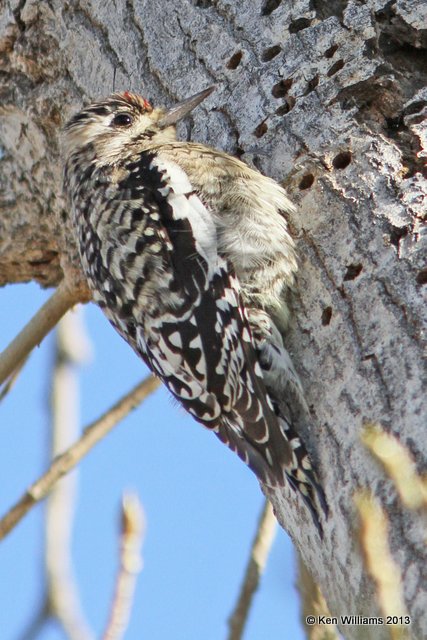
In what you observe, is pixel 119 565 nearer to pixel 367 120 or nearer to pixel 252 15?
pixel 367 120

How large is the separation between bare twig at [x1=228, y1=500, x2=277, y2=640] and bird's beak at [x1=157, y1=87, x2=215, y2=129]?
1.33 metres

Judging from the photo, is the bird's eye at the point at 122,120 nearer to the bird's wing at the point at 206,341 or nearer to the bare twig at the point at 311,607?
the bird's wing at the point at 206,341

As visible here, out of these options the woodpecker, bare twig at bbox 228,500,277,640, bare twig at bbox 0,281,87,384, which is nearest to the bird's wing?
the woodpecker

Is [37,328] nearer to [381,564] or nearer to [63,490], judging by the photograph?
[63,490]

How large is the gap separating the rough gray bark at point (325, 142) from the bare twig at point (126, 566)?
17.8 inches

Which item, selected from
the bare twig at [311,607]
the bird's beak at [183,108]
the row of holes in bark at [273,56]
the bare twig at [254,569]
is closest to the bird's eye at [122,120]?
the bird's beak at [183,108]

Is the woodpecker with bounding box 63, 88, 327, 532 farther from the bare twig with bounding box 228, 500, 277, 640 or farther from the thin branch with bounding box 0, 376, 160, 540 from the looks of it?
the thin branch with bounding box 0, 376, 160, 540

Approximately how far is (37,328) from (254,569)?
1.43m

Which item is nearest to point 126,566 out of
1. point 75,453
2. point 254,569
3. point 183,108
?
point 254,569

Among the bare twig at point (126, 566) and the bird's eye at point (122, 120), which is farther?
the bird's eye at point (122, 120)

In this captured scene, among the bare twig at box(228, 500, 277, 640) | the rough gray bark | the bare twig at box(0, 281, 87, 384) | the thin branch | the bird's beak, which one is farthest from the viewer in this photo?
the bare twig at box(0, 281, 87, 384)

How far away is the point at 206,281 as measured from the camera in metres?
3.18

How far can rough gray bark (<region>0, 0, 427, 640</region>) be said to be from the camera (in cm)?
252

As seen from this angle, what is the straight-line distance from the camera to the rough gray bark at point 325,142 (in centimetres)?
252
